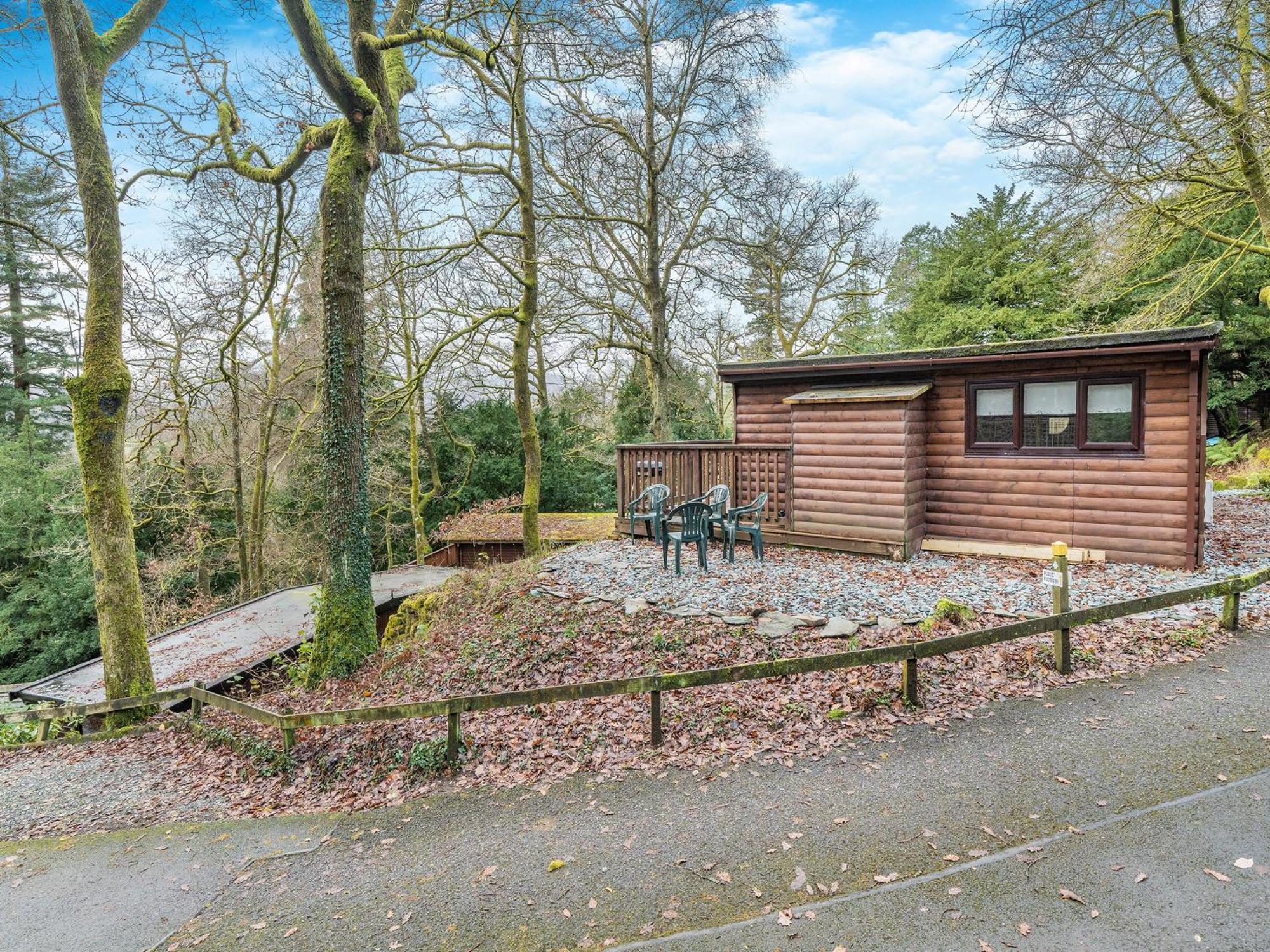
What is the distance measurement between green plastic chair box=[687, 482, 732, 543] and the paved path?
4.67m

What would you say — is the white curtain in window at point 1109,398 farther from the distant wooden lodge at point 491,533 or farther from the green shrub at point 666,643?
the distant wooden lodge at point 491,533

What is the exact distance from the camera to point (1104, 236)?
1254 cm

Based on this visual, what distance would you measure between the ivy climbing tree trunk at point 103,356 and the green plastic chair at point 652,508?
266 inches

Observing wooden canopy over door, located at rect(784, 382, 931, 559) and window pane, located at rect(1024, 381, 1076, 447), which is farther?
wooden canopy over door, located at rect(784, 382, 931, 559)

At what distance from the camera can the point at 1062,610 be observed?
5371 mm

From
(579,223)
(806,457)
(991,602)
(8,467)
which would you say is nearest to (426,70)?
(579,223)

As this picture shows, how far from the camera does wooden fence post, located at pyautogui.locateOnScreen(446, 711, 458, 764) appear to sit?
184 inches

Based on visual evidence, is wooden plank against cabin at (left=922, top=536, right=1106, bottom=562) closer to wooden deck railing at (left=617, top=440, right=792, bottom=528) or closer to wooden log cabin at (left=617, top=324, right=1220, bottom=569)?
wooden log cabin at (left=617, top=324, right=1220, bottom=569)

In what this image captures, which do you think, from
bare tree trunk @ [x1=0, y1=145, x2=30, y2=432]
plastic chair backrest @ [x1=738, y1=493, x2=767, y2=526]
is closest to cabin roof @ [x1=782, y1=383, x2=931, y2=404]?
plastic chair backrest @ [x1=738, y1=493, x2=767, y2=526]

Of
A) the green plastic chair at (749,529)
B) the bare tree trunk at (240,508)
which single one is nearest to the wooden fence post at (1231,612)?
the green plastic chair at (749,529)

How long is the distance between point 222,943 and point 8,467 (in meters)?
18.9

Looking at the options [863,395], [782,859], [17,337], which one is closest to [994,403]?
[863,395]

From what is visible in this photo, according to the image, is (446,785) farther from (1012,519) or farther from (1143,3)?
(1143,3)

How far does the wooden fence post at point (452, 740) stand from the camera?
15.4 ft
